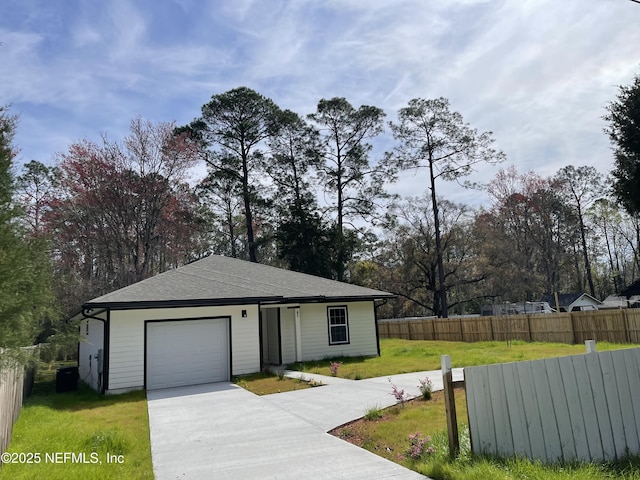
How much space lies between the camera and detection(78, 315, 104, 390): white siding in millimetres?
12969

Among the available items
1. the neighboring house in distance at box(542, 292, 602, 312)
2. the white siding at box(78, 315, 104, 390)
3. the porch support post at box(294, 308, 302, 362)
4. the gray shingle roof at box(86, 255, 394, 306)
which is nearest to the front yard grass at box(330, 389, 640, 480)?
the gray shingle roof at box(86, 255, 394, 306)

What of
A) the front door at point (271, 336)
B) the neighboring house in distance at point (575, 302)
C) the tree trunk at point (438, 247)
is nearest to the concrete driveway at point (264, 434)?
the front door at point (271, 336)

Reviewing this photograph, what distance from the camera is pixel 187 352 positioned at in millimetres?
12688

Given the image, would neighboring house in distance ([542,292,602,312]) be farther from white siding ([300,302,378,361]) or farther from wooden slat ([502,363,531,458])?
wooden slat ([502,363,531,458])

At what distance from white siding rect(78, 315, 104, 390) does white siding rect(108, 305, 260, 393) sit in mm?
959

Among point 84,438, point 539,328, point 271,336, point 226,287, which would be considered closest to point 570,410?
point 84,438

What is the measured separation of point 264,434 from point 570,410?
13.7ft

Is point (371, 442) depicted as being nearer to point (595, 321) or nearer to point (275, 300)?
point (275, 300)

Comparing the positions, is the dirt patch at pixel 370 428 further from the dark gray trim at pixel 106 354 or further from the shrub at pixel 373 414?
the dark gray trim at pixel 106 354

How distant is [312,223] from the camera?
3186 centimetres

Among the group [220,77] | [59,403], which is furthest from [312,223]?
[59,403]

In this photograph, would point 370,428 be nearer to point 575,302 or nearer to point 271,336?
point 271,336

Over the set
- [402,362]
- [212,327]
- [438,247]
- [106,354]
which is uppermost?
[438,247]

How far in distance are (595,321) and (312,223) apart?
18777mm
